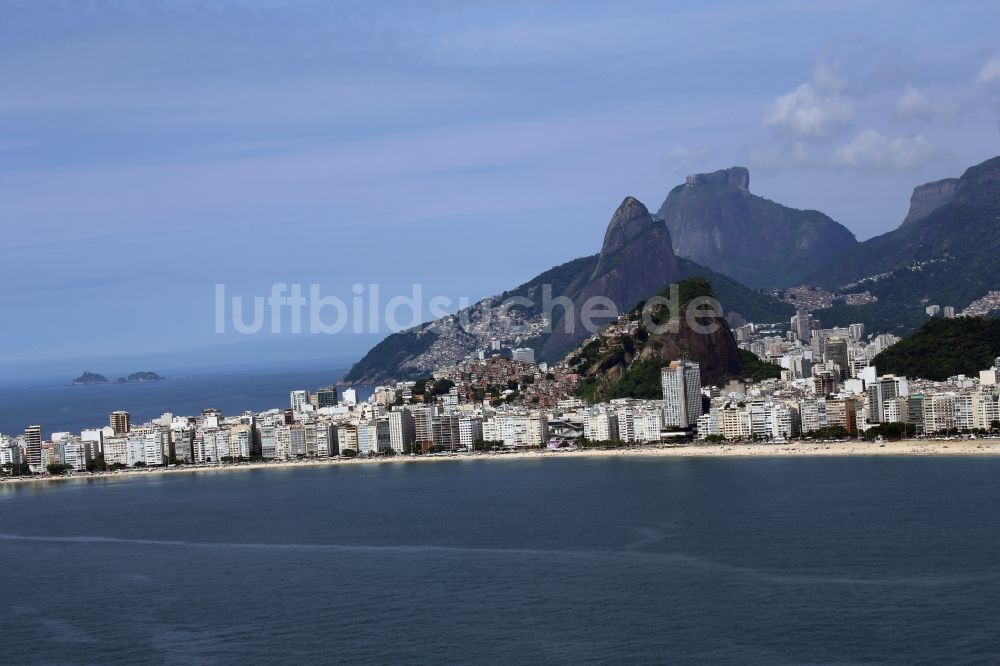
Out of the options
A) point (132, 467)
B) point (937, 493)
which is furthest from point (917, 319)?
point (937, 493)

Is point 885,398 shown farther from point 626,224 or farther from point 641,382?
point 626,224

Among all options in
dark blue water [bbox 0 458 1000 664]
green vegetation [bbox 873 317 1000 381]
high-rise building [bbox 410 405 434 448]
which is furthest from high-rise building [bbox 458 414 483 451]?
green vegetation [bbox 873 317 1000 381]

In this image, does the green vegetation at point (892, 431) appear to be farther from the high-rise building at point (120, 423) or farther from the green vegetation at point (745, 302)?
the green vegetation at point (745, 302)

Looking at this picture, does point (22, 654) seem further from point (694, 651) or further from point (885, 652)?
point (885, 652)

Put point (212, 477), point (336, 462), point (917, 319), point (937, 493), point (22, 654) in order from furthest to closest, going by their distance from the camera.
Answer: point (917, 319), point (336, 462), point (212, 477), point (937, 493), point (22, 654)

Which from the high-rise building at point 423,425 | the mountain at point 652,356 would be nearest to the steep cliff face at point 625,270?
the mountain at point 652,356
